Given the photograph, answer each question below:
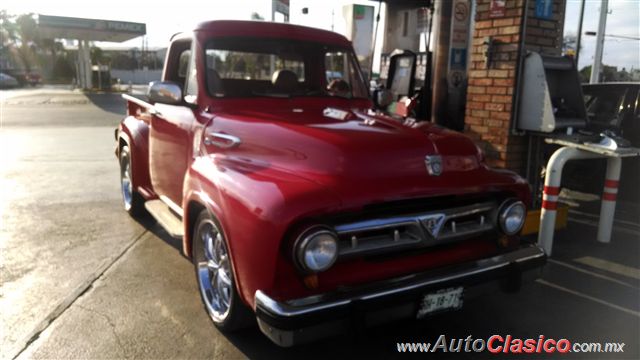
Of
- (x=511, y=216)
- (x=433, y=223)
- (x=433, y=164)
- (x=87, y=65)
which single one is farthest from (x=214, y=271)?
(x=87, y=65)

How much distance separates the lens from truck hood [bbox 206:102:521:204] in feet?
9.14

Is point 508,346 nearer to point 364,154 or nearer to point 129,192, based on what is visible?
point 364,154

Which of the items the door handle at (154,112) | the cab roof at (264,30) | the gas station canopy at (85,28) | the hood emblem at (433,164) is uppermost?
the gas station canopy at (85,28)

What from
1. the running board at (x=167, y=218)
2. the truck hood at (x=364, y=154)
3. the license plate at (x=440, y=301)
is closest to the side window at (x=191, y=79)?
the truck hood at (x=364, y=154)

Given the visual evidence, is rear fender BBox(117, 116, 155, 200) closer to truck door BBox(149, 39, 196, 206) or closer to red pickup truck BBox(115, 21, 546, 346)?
truck door BBox(149, 39, 196, 206)

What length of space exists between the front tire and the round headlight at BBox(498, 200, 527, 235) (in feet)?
5.38

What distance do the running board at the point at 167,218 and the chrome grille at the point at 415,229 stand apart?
64.6 inches

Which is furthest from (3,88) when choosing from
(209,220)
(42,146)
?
(209,220)

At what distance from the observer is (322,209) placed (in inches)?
101

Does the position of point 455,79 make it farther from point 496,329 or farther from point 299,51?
point 496,329

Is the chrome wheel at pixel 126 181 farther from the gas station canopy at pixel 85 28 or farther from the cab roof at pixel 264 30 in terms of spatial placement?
the gas station canopy at pixel 85 28

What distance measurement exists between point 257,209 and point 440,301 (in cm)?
113

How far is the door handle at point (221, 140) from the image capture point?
338 centimetres

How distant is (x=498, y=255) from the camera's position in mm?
3135
